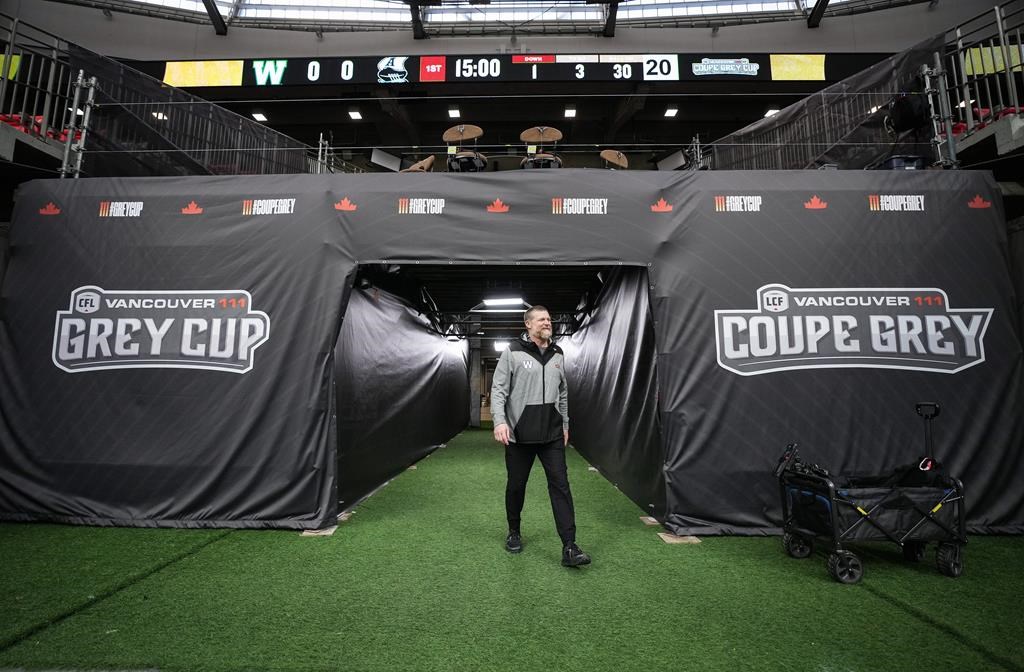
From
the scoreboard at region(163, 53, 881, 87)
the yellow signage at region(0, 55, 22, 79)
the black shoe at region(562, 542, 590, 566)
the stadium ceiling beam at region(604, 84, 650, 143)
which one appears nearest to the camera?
the black shoe at region(562, 542, 590, 566)

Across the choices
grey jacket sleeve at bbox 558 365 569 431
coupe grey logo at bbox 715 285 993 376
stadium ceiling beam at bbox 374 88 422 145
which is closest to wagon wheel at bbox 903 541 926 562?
coupe grey logo at bbox 715 285 993 376

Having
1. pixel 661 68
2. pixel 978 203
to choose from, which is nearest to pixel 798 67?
pixel 661 68

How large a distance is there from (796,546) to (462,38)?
1262 centimetres

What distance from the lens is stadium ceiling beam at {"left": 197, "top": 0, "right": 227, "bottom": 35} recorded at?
10.3 m

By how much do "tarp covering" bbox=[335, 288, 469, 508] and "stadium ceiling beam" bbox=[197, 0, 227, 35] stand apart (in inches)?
365

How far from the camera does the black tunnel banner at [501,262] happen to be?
3.41 m

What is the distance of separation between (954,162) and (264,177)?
5.70 meters

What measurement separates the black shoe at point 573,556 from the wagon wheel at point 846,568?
134 centimetres

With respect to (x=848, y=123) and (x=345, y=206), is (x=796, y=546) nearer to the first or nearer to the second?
(x=848, y=123)

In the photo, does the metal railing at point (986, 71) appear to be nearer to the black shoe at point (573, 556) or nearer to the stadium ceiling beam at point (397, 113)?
the black shoe at point (573, 556)

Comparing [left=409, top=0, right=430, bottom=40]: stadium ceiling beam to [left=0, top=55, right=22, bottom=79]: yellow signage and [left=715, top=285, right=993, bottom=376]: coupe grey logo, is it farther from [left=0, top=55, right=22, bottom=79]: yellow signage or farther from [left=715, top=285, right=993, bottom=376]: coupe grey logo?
[left=715, top=285, right=993, bottom=376]: coupe grey logo

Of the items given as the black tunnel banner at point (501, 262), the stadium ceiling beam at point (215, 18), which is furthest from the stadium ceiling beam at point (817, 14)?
the stadium ceiling beam at point (215, 18)

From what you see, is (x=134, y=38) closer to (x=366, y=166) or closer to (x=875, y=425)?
(x=366, y=166)

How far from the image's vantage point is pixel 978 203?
3.62m
